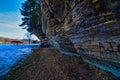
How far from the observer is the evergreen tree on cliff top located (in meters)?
40.8

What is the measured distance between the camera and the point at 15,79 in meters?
7.14

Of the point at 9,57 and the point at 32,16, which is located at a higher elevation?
the point at 32,16

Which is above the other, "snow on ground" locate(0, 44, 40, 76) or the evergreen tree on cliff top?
the evergreen tree on cliff top

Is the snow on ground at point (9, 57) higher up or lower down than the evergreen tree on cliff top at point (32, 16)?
lower down

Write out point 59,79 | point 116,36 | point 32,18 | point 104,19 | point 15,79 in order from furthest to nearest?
point 32,18
point 15,79
point 59,79
point 104,19
point 116,36

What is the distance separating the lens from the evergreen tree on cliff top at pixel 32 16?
40.8m

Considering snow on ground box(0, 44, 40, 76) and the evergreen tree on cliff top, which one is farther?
the evergreen tree on cliff top

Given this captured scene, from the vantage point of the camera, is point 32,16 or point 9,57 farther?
point 32,16

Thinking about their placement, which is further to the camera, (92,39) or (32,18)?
(32,18)

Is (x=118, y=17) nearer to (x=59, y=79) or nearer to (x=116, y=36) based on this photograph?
(x=116, y=36)

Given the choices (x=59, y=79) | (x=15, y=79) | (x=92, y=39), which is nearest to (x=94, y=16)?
(x=92, y=39)

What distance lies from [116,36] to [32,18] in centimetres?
3738

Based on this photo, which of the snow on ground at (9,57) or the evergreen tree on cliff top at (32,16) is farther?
the evergreen tree on cliff top at (32,16)

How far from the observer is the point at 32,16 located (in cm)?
→ 4066
